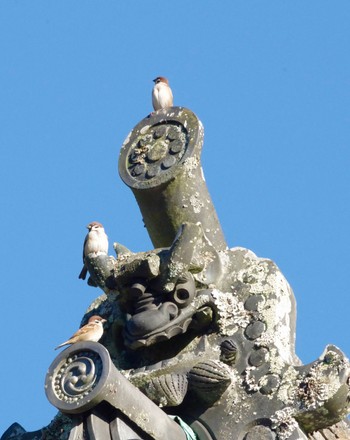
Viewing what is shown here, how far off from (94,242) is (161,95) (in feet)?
14.4

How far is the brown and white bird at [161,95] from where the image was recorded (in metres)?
18.4

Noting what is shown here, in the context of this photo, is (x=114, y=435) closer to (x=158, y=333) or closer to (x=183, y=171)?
(x=158, y=333)

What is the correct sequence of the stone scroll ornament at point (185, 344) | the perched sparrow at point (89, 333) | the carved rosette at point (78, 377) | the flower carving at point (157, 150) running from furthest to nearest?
the flower carving at point (157, 150) → the perched sparrow at point (89, 333) → the stone scroll ornament at point (185, 344) → the carved rosette at point (78, 377)

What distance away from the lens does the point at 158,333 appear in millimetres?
13109

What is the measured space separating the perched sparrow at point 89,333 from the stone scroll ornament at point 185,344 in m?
0.23

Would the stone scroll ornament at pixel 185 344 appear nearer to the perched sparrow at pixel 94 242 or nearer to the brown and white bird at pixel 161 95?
the perched sparrow at pixel 94 242

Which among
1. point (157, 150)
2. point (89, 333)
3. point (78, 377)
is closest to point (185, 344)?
point (89, 333)

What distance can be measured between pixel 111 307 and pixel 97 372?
187cm

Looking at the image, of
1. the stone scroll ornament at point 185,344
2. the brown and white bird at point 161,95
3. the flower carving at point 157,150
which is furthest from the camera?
the brown and white bird at point 161,95

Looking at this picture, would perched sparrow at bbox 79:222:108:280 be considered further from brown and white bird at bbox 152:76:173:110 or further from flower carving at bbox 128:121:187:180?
brown and white bird at bbox 152:76:173:110

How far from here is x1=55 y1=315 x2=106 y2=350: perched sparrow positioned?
42.8ft

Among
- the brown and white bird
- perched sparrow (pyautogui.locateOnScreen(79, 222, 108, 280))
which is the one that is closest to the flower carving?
perched sparrow (pyautogui.locateOnScreen(79, 222, 108, 280))

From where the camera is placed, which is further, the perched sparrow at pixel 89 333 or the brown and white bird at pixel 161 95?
the brown and white bird at pixel 161 95

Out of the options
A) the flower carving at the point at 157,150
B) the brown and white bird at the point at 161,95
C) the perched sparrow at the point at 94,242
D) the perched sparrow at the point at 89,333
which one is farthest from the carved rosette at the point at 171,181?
the brown and white bird at the point at 161,95
